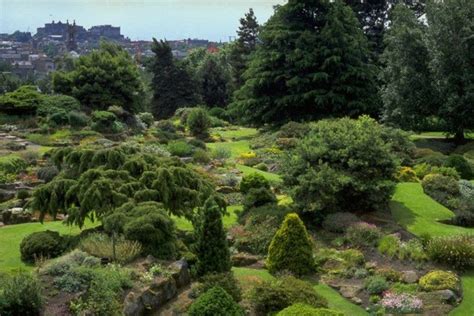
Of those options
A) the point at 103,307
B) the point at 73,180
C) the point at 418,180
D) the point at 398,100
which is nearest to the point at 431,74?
the point at 398,100

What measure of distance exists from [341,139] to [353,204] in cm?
223

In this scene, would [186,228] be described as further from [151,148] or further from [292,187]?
[151,148]

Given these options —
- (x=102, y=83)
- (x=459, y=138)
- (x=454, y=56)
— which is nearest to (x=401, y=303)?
(x=454, y=56)

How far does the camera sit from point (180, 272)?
13.5m

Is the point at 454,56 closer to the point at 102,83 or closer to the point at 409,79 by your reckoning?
the point at 409,79

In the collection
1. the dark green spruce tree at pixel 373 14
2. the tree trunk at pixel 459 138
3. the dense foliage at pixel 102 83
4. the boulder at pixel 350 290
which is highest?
the dark green spruce tree at pixel 373 14

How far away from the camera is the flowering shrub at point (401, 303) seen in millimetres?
12648

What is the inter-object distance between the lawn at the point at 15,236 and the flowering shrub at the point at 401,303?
29.4 feet

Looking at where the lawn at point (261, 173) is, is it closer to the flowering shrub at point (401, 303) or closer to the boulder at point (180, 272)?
the boulder at point (180, 272)

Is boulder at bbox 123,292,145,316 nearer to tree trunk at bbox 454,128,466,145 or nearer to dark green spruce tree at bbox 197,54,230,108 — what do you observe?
tree trunk at bbox 454,128,466,145

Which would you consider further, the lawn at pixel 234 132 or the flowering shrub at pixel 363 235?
the lawn at pixel 234 132

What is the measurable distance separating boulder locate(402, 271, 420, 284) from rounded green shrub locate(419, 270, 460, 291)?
0.19 m

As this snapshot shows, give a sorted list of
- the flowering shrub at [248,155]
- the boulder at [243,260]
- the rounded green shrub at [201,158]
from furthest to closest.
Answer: the flowering shrub at [248,155] → the rounded green shrub at [201,158] → the boulder at [243,260]

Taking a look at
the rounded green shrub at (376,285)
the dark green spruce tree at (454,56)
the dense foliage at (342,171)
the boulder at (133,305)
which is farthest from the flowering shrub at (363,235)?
the dark green spruce tree at (454,56)
